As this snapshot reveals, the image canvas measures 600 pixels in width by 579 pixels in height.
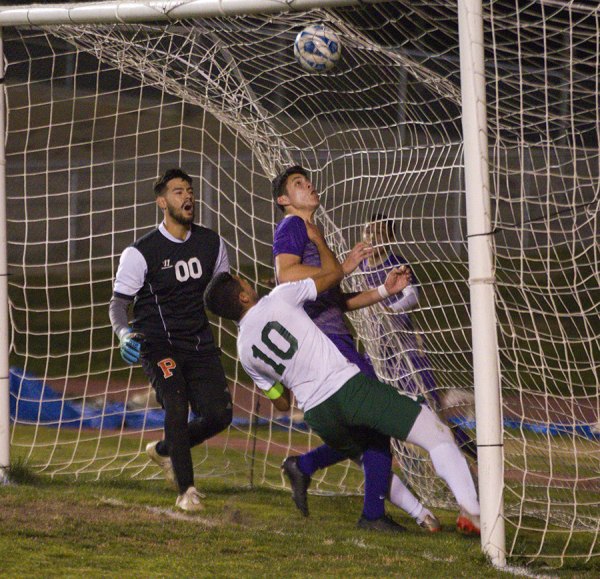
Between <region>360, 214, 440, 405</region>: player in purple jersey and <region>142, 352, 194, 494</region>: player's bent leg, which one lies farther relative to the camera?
<region>360, 214, 440, 405</region>: player in purple jersey

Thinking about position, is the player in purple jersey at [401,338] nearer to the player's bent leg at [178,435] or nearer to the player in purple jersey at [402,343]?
the player in purple jersey at [402,343]

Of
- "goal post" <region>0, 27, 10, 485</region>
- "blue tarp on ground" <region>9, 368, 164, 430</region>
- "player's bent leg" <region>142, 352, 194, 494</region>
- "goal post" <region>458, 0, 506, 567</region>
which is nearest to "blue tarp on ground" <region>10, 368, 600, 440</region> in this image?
"blue tarp on ground" <region>9, 368, 164, 430</region>

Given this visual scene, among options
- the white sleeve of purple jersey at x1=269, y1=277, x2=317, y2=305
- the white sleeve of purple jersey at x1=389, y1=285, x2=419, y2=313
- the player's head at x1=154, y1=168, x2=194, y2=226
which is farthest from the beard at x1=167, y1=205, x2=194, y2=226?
the white sleeve of purple jersey at x1=389, y1=285, x2=419, y2=313

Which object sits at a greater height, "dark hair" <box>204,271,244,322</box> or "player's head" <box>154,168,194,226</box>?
"player's head" <box>154,168,194,226</box>

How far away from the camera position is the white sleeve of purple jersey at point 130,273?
18.6 feet

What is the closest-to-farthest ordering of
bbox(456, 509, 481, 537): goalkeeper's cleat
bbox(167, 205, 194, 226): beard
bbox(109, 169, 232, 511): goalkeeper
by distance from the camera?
bbox(456, 509, 481, 537): goalkeeper's cleat < bbox(109, 169, 232, 511): goalkeeper < bbox(167, 205, 194, 226): beard

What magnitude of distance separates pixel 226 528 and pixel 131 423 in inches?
188

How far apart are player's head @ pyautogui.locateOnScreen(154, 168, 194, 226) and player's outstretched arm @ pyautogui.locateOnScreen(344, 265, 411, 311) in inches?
40.4

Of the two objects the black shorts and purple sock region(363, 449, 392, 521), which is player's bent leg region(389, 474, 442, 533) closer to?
purple sock region(363, 449, 392, 521)

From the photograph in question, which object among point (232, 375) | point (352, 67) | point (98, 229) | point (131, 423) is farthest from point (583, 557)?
point (98, 229)

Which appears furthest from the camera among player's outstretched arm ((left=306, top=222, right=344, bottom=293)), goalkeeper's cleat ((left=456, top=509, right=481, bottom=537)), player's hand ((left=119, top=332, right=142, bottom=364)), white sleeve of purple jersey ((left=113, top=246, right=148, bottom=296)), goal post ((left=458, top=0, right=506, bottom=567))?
white sleeve of purple jersey ((left=113, top=246, right=148, bottom=296))

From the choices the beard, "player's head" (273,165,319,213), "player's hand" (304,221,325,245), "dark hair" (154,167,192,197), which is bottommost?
"player's hand" (304,221,325,245)

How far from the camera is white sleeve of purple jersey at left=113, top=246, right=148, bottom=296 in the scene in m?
5.68

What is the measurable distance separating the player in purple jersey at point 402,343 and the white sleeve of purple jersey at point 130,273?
1.29 meters
